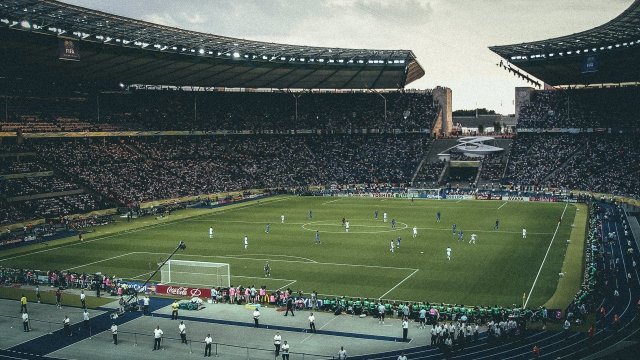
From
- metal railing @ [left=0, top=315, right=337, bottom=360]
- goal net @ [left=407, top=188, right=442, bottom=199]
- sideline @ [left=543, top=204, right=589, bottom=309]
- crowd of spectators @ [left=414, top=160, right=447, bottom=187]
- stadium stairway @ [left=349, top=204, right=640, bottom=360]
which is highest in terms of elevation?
crowd of spectators @ [left=414, top=160, right=447, bottom=187]

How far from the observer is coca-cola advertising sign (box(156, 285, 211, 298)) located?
36.4 meters

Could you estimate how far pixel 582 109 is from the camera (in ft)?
329

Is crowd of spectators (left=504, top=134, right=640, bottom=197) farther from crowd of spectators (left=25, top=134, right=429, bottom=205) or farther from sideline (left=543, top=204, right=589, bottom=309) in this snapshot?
sideline (left=543, top=204, right=589, bottom=309)

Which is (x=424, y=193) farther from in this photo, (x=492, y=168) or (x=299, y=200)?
(x=299, y=200)

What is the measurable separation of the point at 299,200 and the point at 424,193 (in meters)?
17.9

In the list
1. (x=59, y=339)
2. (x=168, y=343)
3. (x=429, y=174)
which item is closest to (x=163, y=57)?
(x=429, y=174)

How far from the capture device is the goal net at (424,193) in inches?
3395

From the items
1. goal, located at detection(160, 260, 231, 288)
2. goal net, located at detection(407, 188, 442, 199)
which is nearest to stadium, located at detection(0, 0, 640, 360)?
goal, located at detection(160, 260, 231, 288)

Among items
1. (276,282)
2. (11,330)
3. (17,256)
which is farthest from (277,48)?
(11,330)

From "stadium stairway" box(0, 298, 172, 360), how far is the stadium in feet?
0.52

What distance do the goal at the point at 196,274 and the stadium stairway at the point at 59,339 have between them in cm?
410

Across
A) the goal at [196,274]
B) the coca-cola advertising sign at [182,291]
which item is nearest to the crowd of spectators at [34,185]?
the goal at [196,274]

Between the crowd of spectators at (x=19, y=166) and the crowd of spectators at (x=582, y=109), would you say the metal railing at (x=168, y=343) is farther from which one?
the crowd of spectators at (x=582, y=109)

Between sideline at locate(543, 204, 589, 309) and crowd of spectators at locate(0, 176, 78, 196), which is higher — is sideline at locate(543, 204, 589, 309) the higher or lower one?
the lower one
